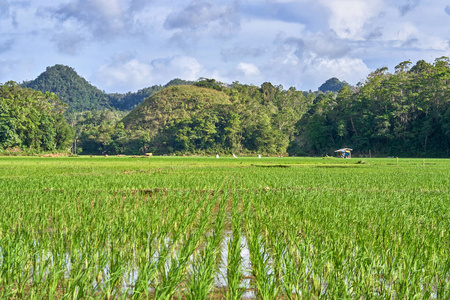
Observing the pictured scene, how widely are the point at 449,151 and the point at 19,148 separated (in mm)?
57373

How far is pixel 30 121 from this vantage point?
52.1 metres

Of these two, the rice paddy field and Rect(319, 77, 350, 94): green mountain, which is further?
Rect(319, 77, 350, 94): green mountain

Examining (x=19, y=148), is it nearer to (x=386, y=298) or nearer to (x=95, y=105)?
(x=386, y=298)

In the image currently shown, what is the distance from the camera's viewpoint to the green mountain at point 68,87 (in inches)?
5915

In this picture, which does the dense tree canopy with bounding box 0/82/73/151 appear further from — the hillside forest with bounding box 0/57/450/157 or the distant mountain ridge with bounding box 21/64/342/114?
the distant mountain ridge with bounding box 21/64/342/114

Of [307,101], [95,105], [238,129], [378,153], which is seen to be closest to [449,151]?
[378,153]

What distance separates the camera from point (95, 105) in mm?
149375

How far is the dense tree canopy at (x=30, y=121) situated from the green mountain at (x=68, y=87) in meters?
87.0

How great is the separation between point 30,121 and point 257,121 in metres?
38.5

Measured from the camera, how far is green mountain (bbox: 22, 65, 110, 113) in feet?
493

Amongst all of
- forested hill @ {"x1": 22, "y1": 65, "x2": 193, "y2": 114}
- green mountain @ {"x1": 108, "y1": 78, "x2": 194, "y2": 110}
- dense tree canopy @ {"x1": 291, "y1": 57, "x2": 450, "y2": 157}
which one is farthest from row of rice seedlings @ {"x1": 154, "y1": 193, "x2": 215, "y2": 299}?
forested hill @ {"x1": 22, "y1": 65, "x2": 193, "y2": 114}

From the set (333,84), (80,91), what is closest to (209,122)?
(80,91)

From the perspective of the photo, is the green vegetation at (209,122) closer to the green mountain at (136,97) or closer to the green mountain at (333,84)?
the green mountain at (136,97)

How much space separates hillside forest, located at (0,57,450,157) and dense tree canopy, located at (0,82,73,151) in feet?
0.45
